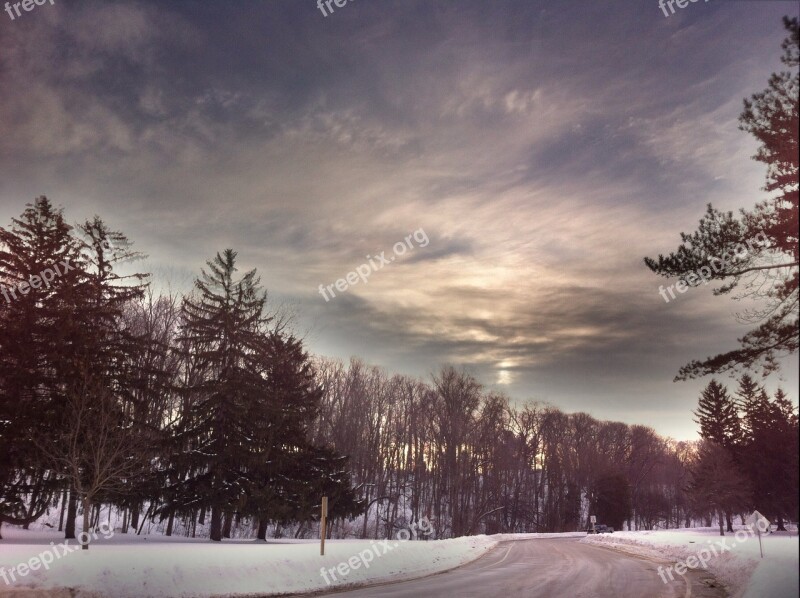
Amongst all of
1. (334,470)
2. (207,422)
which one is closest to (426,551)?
(334,470)

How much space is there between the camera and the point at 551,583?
16391mm

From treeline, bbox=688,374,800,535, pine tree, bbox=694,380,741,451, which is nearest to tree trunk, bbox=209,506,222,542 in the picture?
treeline, bbox=688,374,800,535

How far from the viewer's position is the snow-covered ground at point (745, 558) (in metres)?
4.60

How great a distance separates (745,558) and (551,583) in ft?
17.9

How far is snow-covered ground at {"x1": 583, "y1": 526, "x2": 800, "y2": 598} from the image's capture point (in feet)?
15.1

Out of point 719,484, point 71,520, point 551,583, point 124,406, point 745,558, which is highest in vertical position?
point 124,406

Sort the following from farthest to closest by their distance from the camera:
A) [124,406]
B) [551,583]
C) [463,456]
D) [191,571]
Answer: [463,456] → [124,406] → [551,583] → [191,571]

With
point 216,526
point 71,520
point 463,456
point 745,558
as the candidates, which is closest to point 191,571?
point 71,520

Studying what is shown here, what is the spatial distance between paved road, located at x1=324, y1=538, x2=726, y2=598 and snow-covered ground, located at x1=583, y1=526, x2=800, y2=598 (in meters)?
1.00

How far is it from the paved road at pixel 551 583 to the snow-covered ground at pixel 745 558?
3.29 ft

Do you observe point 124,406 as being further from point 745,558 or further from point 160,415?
point 745,558

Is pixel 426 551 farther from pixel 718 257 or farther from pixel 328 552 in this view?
pixel 718 257

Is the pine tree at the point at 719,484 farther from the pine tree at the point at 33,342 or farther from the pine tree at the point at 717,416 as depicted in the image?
the pine tree at the point at 33,342

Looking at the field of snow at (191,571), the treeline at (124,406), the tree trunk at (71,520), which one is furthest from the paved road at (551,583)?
the tree trunk at (71,520)
